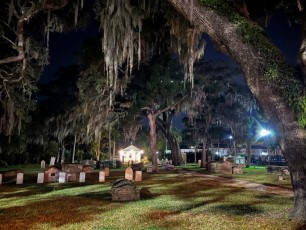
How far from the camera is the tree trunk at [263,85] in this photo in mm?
7531

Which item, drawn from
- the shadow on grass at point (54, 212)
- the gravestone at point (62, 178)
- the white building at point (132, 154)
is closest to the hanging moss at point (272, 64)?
the shadow on grass at point (54, 212)

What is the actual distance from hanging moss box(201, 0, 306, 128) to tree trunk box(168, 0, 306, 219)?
0.18 feet

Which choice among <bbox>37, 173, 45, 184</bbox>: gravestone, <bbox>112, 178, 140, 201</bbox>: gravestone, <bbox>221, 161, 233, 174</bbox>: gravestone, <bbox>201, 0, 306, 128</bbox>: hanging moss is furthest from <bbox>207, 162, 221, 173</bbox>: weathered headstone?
<bbox>201, 0, 306, 128</bbox>: hanging moss

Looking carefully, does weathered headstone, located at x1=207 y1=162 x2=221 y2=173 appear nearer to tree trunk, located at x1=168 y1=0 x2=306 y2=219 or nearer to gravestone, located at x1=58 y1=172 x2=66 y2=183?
gravestone, located at x1=58 y1=172 x2=66 y2=183

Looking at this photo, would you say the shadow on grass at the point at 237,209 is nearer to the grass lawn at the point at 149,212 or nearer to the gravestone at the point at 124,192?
the grass lawn at the point at 149,212

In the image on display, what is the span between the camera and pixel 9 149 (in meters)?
29.8

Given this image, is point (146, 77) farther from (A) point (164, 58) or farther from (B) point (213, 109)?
(B) point (213, 109)

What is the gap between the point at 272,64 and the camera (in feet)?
26.1

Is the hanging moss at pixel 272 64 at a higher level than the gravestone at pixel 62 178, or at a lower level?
higher

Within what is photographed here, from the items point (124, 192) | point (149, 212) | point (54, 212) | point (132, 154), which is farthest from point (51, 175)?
point (132, 154)

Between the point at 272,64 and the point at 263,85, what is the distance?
588 mm

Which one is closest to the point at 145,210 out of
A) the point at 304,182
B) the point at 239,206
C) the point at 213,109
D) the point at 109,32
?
the point at 239,206

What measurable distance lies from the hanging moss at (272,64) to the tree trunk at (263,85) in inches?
2.1

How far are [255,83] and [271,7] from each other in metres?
4.56
